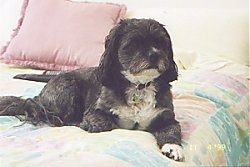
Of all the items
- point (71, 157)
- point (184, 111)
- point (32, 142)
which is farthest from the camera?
point (184, 111)

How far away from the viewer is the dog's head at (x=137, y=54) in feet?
3.68

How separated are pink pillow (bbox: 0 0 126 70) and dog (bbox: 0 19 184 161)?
500 mm

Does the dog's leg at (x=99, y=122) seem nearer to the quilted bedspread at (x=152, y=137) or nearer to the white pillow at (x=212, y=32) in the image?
the quilted bedspread at (x=152, y=137)

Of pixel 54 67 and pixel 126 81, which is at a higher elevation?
pixel 126 81

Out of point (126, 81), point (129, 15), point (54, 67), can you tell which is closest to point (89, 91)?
point (126, 81)

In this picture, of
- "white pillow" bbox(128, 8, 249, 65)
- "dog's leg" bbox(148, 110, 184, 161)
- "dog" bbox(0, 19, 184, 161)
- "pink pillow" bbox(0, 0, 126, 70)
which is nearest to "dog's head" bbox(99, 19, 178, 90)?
"dog" bbox(0, 19, 184, 161)

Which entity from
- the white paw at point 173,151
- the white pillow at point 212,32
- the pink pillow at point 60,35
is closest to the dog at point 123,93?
the white paw at point 173,151

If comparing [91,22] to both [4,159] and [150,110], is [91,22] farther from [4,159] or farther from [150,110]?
[4,159]

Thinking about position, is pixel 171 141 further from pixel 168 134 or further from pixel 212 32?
pixel 212 32

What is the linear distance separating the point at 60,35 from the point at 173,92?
54cm

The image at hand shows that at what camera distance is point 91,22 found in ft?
6.07

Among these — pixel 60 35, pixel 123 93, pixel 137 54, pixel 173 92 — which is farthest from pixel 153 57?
pixel 60 35

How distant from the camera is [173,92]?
59.4 inches

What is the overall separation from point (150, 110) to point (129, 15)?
936 mm
